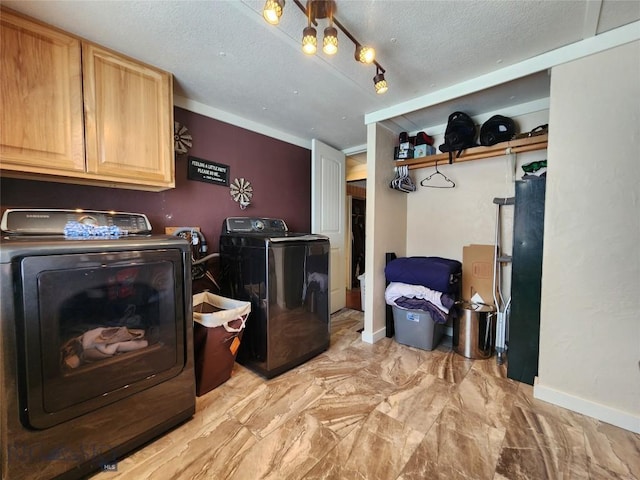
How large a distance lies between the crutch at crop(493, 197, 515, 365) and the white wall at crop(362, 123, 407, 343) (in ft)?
3.04

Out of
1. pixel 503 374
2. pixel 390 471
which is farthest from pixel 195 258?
pixel 503 374

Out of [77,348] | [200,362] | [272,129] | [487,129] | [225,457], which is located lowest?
[225,457]

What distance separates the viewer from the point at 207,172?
2.36 m

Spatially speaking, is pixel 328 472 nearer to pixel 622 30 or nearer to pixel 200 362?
pixel 200 362

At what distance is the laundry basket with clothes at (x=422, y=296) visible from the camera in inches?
90.1

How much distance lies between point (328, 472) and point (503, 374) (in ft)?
5.21

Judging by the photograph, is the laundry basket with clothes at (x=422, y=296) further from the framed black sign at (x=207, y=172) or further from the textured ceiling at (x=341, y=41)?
the framed black sign at (x=207, y=172)

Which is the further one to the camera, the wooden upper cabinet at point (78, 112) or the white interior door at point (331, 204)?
the white interior door at point (331, 204)

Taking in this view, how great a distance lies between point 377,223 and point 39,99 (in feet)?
7.89

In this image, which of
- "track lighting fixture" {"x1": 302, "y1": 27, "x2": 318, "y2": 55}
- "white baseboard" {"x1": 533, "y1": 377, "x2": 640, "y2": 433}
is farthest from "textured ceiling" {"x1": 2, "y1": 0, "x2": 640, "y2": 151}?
"white baseboard" {"x1": 533, "y1": 377, "x2": 640, "y2": 433}

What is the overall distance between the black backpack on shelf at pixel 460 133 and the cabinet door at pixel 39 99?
2663 mm

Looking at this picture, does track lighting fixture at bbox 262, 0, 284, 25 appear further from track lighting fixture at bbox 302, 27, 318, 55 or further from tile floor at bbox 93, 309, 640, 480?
tile floor at bbox 93, 309, 640, 480

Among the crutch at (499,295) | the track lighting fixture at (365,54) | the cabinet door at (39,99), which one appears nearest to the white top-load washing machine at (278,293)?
the cabinet door at (39,99)

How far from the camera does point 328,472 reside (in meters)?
1.24
